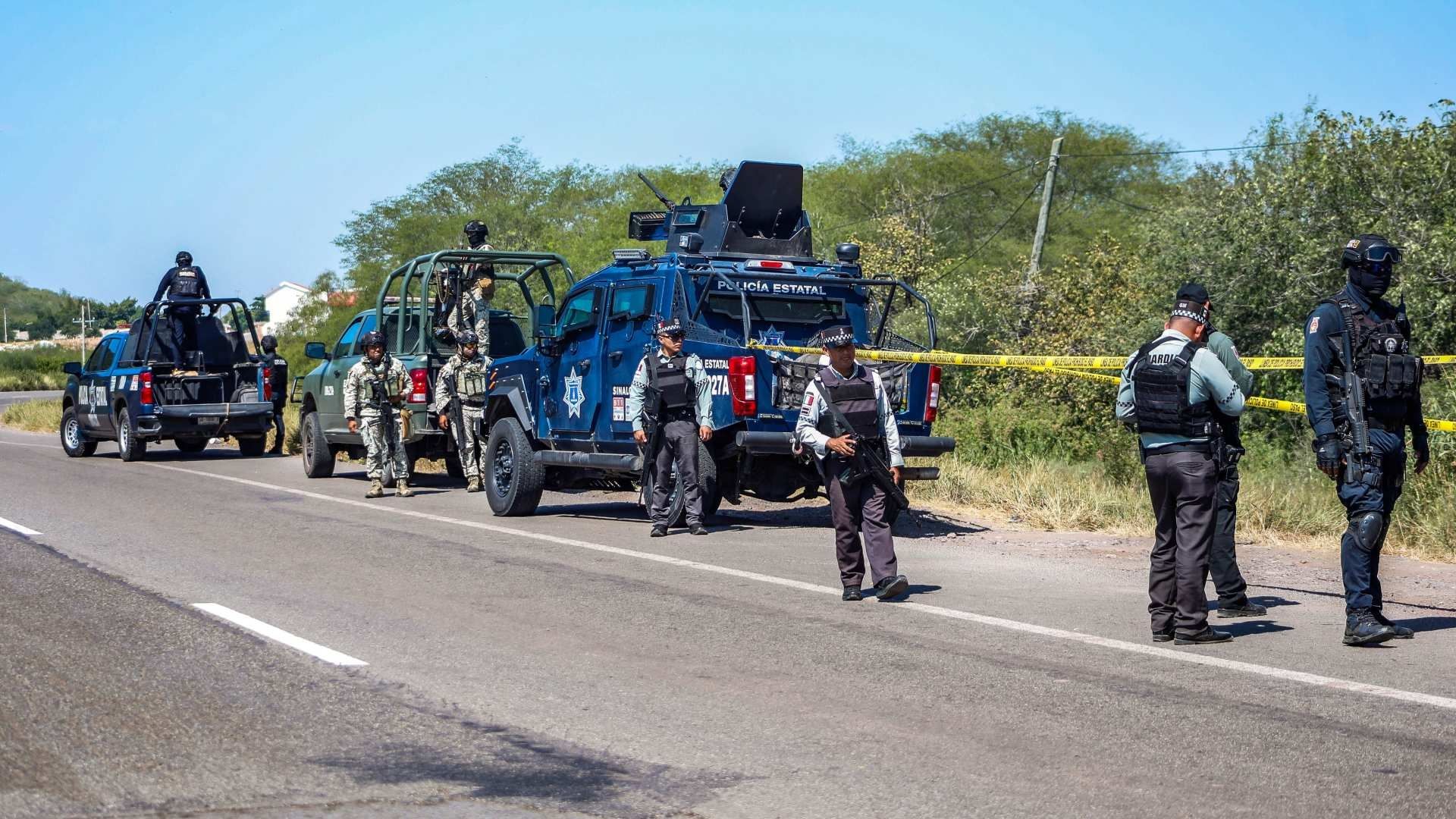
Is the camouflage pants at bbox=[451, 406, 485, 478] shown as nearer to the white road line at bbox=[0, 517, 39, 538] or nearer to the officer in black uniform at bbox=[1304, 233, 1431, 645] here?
the white road line at bbox=[0, 517, 39, 538]

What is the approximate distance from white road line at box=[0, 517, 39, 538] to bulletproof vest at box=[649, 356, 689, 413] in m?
5.14

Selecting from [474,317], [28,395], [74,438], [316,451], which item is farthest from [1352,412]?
[28,395]

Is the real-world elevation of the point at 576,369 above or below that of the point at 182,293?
below

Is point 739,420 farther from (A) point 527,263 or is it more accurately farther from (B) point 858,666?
(A) point 527,263

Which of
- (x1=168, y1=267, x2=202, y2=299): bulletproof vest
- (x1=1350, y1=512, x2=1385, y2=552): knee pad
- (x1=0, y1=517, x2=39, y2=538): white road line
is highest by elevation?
(x1=168, y1=267, x2=202, y2=299): bulletproof vest

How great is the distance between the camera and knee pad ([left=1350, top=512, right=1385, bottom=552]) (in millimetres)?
7762

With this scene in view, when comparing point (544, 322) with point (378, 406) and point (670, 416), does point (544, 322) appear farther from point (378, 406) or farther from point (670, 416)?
point (670, 416)

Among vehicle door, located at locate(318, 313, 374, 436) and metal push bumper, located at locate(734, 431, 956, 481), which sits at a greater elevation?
vehicle door, located at locate(318, 313, 374, 436)

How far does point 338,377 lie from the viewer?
19.1 metres

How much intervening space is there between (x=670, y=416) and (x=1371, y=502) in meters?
6.18

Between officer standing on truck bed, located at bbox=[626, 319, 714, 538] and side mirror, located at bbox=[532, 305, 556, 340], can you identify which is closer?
officer standing on truck bed, located at bbox=[626, 319, 714, 538]

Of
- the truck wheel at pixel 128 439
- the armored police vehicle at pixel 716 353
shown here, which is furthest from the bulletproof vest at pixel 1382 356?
the truck wheel at pixel 128 439

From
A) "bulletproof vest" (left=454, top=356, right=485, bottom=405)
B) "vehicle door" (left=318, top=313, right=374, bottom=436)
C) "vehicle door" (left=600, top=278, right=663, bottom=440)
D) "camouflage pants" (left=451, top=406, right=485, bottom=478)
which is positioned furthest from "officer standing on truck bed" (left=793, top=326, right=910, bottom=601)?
"vehicle door" (left=318, top=313, right=374, bottom=436)

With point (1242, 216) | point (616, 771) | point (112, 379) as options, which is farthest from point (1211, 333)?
point (112, 379)
